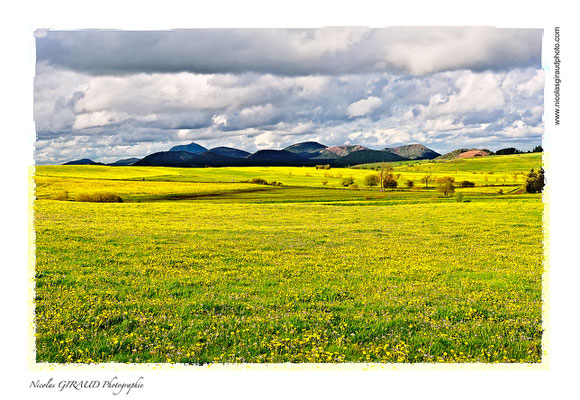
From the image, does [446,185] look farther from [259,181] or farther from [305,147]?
[259,181]

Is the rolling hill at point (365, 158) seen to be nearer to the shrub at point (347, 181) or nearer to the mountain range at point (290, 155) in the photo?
the mountain range at point (290, 155)

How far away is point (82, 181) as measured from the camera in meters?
12.8

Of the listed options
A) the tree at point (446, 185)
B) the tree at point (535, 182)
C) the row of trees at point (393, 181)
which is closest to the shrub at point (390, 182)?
the row of trees at point (393, 181)

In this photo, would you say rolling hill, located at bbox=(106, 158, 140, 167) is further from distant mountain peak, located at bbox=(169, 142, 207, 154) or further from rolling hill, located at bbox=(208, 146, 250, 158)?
rolling hill, located at bbox=(208, 146, 250, 158)

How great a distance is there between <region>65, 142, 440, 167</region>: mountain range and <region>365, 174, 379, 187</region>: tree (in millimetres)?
2822

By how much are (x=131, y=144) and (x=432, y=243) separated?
363 inches

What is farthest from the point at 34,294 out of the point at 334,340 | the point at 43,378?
the point at 334,340

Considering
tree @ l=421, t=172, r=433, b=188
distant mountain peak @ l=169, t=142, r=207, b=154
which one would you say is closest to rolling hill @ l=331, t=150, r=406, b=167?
tree @ l=421, t=172, r=433, b=188

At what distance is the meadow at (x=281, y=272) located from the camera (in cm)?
605

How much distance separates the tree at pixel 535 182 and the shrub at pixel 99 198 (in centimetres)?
1309

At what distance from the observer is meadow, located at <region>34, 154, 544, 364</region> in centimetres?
605

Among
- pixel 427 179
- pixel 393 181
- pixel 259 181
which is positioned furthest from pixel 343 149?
pixel 259 181

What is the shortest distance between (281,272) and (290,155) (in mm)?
4536

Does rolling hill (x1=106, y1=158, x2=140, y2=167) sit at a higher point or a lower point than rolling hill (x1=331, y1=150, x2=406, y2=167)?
lower
